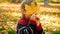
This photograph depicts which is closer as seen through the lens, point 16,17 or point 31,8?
point 31,8

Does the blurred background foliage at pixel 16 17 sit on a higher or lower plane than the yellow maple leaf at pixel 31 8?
lower

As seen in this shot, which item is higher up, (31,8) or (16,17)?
(31,8)

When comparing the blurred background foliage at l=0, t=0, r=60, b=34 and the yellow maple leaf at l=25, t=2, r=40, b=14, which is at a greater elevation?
the yellow maple leaf at l=25, t=2, r=40, b=14


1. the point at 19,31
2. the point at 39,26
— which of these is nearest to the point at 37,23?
the point at 39,26

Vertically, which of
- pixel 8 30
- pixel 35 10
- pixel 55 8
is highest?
pixel 35 10

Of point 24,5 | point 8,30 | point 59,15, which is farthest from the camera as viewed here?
point 59,15

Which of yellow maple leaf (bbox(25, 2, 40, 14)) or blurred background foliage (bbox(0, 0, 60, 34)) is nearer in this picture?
yellow maple leaf (bbox(25, 2, 40, 14))

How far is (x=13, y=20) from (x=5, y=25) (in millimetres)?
137

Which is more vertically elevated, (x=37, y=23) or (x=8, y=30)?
(x=37, y=23)

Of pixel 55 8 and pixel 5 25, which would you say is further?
pixel 55 8

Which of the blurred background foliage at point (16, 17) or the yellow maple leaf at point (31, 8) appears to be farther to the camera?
the blurred background foliage at point (16, 17)

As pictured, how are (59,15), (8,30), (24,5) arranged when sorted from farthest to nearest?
(59,15) < (8,30) < (24,5)

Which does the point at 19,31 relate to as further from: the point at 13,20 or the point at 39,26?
the point at 13,20

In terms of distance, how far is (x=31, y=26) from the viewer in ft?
5.56
